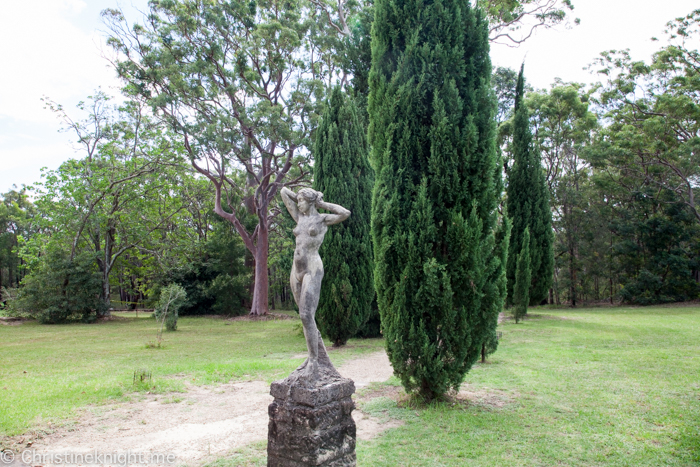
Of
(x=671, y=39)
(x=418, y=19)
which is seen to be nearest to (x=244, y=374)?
(x=418, y=19)

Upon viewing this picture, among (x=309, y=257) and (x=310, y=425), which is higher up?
(x=309, y=257)

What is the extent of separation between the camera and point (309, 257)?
4.12 metres

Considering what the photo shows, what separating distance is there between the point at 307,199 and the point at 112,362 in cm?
651

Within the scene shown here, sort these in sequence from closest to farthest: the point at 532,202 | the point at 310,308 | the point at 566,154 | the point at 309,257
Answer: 1. the point at 310,308
2. the point at 309,257
3. the point at 532,202
4. the point at 566,154

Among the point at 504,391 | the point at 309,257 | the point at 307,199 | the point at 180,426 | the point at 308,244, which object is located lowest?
the point at 180,426

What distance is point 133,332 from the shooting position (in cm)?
1406

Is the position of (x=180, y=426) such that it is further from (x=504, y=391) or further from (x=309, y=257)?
(x=504, y=391)

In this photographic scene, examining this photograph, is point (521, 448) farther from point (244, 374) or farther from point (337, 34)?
point (337, 34)

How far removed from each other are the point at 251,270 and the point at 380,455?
20950 millimetres

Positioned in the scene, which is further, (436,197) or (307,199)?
(436,197)

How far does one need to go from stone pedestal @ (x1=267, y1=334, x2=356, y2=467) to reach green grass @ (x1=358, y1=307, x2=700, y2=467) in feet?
1.14

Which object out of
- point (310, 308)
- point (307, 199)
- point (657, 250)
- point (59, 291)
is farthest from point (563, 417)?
point (657, 250)

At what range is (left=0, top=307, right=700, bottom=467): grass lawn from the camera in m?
3.76

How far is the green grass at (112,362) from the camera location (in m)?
5.38
